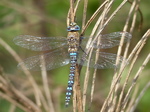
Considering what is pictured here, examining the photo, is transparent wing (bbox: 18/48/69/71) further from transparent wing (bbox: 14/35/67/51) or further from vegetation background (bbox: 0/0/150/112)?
vegetation background (bbox: 0/0/150/112)

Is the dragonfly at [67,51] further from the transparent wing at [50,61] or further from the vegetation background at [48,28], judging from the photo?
the vegetation background at [48,28]

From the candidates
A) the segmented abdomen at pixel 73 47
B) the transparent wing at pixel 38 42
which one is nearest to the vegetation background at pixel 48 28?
the transparent wing at pixel 38 42

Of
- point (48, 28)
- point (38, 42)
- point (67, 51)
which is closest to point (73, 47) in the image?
point (67, 51)

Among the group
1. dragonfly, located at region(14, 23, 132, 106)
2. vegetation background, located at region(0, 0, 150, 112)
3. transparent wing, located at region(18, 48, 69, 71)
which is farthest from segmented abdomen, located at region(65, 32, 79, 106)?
vegetation background, located at region(0, 0, 150, 112)

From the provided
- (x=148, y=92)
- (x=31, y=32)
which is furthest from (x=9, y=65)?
(x=148, y=92)

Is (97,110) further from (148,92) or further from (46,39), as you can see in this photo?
(46,39)
